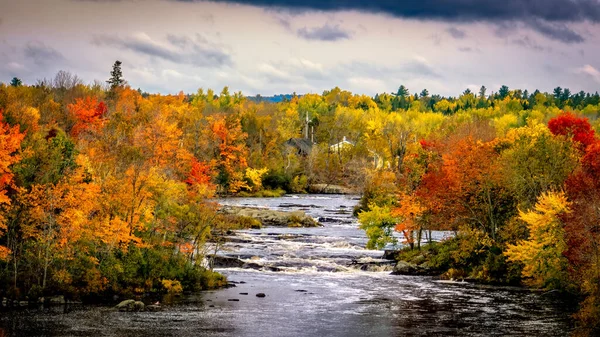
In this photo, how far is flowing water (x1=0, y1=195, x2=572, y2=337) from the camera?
1705 inches

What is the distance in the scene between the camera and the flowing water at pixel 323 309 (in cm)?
4331

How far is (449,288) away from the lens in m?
A: 59.4

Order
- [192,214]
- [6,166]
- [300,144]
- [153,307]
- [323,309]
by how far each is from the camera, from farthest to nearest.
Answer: [300,144], [192,214], [6,166], [323,309], [153,307]

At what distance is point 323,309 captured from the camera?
49.7 metres

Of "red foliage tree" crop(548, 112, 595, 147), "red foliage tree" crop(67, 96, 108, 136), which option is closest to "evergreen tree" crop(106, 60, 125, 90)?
"red foliage tree" crop(67, 96, 108, 136)

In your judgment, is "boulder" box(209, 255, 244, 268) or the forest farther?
"boulder" box(209, 255, 244, 268)

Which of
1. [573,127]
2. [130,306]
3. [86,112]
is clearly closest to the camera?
[130,306]

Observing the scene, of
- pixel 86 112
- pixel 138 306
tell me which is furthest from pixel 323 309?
pixel 86 112

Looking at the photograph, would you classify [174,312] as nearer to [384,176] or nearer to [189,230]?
[189,230]

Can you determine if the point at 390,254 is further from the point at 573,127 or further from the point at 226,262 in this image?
the point at 573,127

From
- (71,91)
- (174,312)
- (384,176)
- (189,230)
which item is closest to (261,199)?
(384,176)

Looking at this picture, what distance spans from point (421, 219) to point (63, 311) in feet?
121

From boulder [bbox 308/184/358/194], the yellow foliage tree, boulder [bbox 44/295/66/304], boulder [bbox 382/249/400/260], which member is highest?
boulder [bbox 308/184/358/194]

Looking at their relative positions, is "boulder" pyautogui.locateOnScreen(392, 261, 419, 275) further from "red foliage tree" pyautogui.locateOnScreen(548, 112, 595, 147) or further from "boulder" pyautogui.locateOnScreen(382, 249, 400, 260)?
"red foliage tree" pyautogui.locateOnScreen(548, 112, 595, 147)
